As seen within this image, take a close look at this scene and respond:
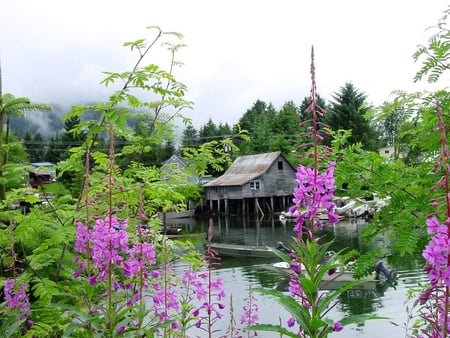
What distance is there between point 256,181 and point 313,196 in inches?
2003

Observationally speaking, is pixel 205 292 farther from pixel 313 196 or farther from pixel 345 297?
pixel 345 297

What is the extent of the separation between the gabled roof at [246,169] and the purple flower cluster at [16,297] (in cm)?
4770

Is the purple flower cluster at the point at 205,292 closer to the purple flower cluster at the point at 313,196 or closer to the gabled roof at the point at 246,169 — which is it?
the purple flower cluster at the point at 313,196

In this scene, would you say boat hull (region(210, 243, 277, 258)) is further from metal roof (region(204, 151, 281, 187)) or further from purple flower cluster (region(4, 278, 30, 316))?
metal roof (region(204, 151, 281, 187))

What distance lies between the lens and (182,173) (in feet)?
18.7

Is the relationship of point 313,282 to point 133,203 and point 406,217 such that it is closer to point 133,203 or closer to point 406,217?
point 406,217

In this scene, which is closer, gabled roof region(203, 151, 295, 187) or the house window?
gabled roof region(203, 151, 295, 187)

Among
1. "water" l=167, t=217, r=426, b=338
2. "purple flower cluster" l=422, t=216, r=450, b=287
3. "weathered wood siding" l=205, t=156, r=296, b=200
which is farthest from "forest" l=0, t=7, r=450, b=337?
"weathered wood siding" l=205, t=156, r=296, b=200

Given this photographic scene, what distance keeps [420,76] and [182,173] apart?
8.99ft

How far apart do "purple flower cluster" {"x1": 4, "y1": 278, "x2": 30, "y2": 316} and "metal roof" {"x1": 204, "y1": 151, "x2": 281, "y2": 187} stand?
157 feet

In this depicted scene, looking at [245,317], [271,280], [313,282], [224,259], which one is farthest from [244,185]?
[313,282]

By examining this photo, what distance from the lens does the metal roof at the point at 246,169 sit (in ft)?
171

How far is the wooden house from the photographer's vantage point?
173ft

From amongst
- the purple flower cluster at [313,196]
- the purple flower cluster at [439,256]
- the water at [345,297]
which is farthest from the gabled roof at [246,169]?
the purple flower cluster at [439,256]
